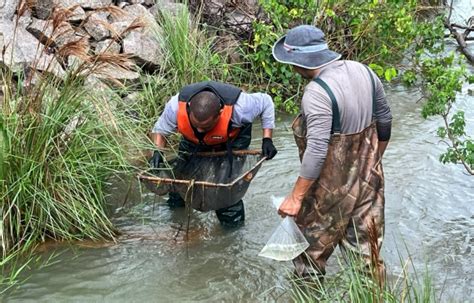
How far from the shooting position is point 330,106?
394cm

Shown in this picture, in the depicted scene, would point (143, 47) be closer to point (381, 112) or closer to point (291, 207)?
point (381, 112)

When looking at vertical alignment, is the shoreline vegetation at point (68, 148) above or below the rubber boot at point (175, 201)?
above

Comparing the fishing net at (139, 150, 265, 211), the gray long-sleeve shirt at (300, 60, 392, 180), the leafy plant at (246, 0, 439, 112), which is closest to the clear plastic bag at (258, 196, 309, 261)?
the gray long-sleeve shirt at (300, 60, 392, 180)

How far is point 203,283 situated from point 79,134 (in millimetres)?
1465

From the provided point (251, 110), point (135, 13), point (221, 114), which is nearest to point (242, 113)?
point (251, 110)

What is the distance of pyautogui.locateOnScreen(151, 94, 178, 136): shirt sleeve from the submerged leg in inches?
32.5

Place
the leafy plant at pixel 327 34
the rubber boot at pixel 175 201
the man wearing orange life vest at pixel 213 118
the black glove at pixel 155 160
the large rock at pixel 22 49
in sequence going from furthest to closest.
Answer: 1. the leafy plant at pixel 327 34
2. the large rock at pixel 22 49
3. the rubber boot at pixel 175 201
4. the black glove at pixel 155 160
5. the man wearing orange life vest at pixel 213 118

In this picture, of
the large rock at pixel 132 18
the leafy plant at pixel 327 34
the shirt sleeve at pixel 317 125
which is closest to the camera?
the shirt sleeve at pixel 317 125

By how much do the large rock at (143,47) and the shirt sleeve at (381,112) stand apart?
13.6 ft

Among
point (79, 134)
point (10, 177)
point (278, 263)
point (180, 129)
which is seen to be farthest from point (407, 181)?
point (10, 177)

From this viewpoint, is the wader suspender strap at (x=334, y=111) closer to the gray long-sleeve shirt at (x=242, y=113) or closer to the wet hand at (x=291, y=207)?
the wet hand at (x=291, y=207)

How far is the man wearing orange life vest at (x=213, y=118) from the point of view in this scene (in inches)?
199

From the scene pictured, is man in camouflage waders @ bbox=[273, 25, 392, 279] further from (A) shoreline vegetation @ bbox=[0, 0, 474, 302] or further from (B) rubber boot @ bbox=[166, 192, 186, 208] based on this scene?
(B) rubber boot @ bbox=[166, 192, 186, 208]

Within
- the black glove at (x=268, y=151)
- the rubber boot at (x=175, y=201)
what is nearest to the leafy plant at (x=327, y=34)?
the rubber boot at (x=175, y=201)
